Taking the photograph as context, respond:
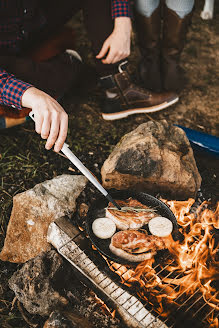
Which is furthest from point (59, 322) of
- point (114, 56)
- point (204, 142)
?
point (114, 56)

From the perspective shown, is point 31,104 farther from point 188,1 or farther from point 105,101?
point 188,1

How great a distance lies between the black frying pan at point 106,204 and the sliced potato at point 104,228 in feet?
0.11

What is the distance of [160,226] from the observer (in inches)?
92.4

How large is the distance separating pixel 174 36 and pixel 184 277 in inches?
105

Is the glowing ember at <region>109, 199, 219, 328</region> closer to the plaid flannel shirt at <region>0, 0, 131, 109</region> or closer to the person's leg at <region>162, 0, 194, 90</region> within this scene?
the plaid flannel shirt at <region>0, 0, 131, 109</region>

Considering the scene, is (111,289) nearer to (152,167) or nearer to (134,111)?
(152,167)

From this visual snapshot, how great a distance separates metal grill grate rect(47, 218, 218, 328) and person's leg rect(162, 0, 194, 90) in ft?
7.71

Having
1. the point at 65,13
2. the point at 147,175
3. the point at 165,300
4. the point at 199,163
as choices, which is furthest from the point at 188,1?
the point at 165,300

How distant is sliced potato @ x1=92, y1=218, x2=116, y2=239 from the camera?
2.37 m

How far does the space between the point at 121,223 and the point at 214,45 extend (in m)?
3.59

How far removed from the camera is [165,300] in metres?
2.19

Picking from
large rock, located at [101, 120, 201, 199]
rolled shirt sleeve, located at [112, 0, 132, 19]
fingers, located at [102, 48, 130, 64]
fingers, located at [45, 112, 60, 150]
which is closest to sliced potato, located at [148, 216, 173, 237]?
large rock, located at [101, 120, 201, 199]

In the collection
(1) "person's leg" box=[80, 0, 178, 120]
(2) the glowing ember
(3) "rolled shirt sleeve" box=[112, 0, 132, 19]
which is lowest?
(2) the glowing ember

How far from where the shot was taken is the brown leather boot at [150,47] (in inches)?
145
